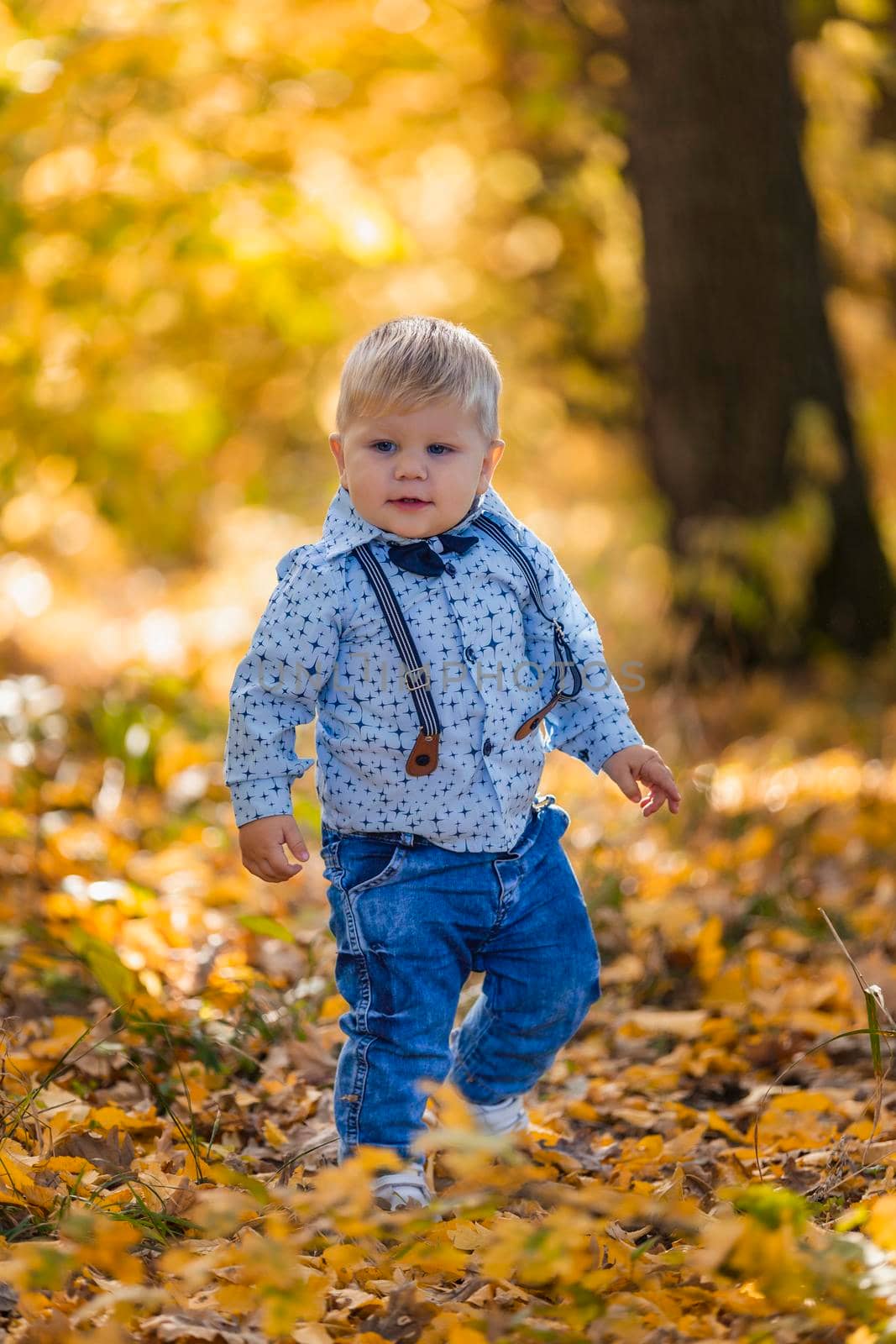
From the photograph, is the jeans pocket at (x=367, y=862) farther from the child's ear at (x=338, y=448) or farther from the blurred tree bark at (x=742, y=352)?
the blurred tree bark at (x=742, y=352)

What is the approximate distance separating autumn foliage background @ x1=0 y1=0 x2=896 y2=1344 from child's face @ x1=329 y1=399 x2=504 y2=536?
96cm

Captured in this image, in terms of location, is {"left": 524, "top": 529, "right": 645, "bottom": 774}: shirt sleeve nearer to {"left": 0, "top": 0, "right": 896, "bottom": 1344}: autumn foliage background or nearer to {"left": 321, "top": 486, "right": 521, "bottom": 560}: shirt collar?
{"left": 321, "top": 486, "right": 521, "bottom": 560}: shirt collar

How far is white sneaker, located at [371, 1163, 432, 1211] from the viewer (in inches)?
98.2

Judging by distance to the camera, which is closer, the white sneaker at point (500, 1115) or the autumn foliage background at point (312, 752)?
the autumn foliage background at point (312, 752)

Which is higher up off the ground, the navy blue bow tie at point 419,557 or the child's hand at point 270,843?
the navy blue bow tie at point 419,557

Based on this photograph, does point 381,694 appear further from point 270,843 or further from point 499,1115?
point 499,1115

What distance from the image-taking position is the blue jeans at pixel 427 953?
252cm

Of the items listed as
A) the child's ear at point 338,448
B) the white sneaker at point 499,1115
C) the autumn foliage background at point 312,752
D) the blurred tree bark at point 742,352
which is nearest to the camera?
the autumn foliage background at point 312,752

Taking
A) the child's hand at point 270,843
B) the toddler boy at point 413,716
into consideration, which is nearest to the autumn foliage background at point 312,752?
the toddler boy at point 413,716

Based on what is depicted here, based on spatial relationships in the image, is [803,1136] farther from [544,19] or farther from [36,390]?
[544,19]

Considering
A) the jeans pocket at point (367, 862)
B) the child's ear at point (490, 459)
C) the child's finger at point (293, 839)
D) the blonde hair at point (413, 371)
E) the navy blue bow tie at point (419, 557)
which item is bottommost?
the jeans pocket at point (367, 862)

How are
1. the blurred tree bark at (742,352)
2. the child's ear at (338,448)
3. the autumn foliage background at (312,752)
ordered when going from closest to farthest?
1. the autumn foliage background at (312,752)
2. the child's ear at (338,448)
3. the blurred tree bark at (742,352)

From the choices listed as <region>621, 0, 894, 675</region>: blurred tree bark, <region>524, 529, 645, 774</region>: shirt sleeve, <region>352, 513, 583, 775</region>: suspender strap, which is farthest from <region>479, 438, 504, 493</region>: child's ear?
<region>621, 0, 894, 675</region>: blurred tree bark

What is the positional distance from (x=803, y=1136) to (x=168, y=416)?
13.7 ft
